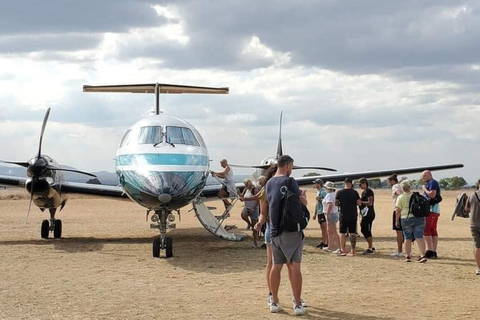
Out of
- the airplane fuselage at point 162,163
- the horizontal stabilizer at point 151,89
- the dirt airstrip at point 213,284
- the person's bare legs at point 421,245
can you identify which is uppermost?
the horizontal stabilizer at point 151,89

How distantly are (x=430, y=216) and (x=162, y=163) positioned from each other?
Answer: 19.1 ft

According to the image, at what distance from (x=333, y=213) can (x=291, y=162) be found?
20.6ft

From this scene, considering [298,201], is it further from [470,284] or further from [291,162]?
[470,284]

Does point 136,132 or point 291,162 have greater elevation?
point 136,132

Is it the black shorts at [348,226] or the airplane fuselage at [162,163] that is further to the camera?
the black shorts at [348,226]

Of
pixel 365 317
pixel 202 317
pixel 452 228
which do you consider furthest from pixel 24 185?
pixel 452 228

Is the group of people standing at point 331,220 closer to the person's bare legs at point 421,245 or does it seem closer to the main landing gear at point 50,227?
the person's bare legs at point 421,245

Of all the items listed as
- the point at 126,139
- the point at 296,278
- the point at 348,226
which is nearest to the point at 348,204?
the point at 348,226

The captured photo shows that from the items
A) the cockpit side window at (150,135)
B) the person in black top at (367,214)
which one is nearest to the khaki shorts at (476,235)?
the person in black top at (367,214)

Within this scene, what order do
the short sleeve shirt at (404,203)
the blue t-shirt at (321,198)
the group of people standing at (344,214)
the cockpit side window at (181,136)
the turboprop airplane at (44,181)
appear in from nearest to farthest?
the short sleeve shirt at (404,203) → the group of people standing at (344,214) → the cockpit side window at (181,136) → the blue t-shirt at (321,198) → the turboprop airplane at (44,181)

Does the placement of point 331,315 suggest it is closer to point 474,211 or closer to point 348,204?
point 474,211

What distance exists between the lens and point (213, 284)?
952 centimetres

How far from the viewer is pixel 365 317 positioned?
7.11 m

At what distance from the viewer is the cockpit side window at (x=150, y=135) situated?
13172 millimetres
